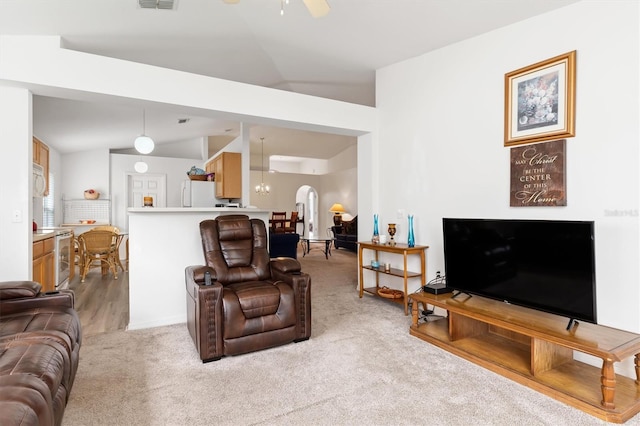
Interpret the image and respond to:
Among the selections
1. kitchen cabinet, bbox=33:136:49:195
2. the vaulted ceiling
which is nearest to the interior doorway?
the vaulted ceiling

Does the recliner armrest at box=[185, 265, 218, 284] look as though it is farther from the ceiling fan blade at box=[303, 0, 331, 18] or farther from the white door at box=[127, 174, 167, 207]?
the white door at box=[127, 174, 167, 207]

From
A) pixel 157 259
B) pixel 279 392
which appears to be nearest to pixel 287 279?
pixel 279 392

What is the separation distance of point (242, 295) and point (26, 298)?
4.70ft

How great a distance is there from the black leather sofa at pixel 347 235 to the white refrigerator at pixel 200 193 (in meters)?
3.49

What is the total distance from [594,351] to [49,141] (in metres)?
8.07

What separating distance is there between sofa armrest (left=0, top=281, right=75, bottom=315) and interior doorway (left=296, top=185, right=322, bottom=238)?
9.92 metres

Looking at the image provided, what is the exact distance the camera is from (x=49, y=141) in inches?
245

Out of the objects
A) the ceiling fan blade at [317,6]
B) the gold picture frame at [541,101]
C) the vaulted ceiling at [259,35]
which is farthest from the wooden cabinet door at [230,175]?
the gold picture frame at [541,101]

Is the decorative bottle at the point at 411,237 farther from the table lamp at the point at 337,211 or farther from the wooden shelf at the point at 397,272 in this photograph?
the table lamp at the point at 337,211

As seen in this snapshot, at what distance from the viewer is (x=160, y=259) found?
3.50m

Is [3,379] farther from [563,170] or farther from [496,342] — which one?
[563,170]

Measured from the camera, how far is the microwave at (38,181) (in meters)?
4.68

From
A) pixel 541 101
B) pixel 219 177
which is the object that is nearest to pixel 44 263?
pixel 219 177

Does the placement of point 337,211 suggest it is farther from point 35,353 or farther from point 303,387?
point 35,353
